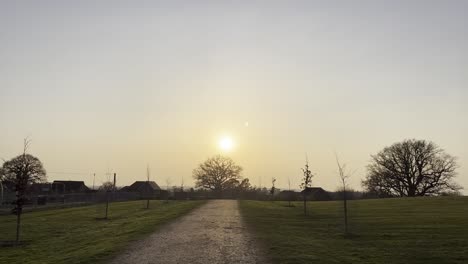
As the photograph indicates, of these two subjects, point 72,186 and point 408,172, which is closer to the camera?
point 408,172

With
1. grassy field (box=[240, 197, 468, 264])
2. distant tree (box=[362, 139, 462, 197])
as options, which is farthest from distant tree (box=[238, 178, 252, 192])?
grassy field (box=[240, 197, 468, 264])

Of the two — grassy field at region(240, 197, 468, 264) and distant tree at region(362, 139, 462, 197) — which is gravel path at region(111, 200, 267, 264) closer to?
grassy field at region(240, 197, 468, 264)

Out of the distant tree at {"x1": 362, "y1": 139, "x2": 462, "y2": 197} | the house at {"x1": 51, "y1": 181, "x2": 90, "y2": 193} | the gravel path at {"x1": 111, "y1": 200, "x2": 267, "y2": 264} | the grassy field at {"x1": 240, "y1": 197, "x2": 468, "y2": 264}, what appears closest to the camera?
the gravel path at {"x1": 111, "y1": 200, "x2": 267, "y2": 264}

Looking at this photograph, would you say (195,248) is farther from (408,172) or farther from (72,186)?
(72,186)

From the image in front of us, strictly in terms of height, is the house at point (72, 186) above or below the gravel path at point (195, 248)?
above

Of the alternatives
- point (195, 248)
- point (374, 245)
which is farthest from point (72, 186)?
point (374, 245)

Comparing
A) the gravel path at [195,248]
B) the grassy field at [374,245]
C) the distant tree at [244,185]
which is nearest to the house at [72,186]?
the distant tree at [244,185]

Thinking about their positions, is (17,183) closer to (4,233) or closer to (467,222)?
(4,233)

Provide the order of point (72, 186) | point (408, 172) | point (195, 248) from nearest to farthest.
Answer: point (195, 248)
point (408, 172)
point (72, 186)

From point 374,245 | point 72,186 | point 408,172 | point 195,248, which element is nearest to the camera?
point 195,248

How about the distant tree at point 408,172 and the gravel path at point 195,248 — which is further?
the distant tree at point 408,172

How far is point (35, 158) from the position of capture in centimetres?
10388

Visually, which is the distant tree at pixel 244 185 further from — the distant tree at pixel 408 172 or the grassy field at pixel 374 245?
the grassy field at pixel 374 245

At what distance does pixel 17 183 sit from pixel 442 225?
24.5 metres
